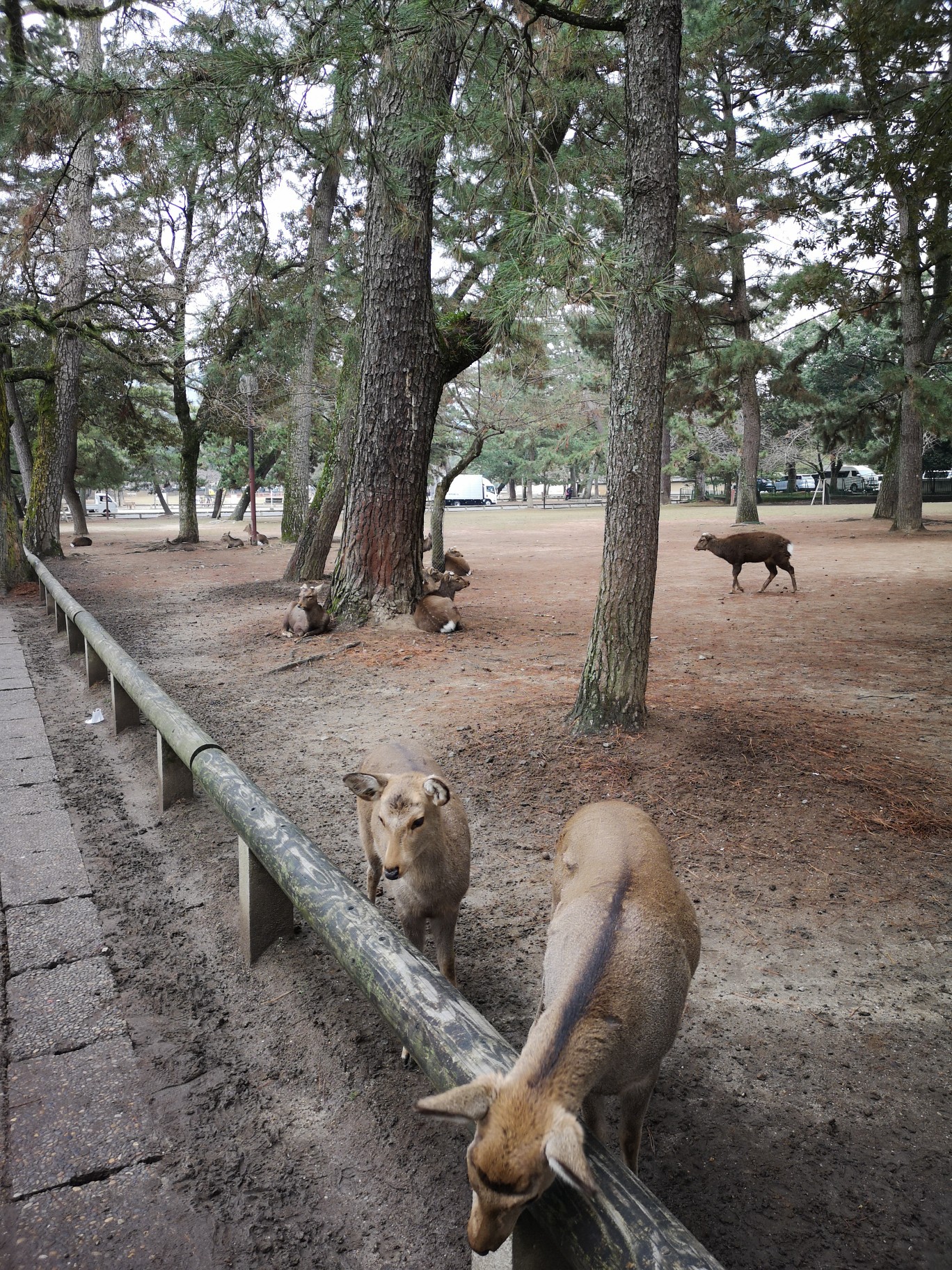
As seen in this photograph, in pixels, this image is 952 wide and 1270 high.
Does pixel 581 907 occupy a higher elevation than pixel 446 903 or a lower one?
higher

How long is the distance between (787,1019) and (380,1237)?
62.4 inches

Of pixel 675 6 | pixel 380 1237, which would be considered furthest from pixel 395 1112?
pixel 675 6

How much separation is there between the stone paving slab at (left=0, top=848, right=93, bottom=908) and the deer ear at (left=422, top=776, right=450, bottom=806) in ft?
7.02

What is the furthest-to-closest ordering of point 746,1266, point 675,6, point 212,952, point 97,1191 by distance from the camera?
point 675,6
point 212,952
point 97,1191
point 746,1266

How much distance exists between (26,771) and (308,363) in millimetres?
15457

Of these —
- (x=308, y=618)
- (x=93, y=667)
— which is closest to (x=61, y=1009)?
(x=93, y=667)

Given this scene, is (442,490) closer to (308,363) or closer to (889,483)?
(308,363)

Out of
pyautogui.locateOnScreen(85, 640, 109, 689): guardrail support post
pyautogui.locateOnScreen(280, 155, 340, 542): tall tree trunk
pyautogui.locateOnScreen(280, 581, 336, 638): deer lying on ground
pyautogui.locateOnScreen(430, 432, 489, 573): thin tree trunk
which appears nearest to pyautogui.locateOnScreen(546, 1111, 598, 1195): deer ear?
pyautogui.locateOnScreen(85, 640, 109, 689): guardrail support post

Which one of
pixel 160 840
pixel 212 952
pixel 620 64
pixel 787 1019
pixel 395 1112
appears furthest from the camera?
pixel 620 64

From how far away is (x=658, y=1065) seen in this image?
7.29 feet

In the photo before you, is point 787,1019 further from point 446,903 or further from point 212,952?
point 212,952

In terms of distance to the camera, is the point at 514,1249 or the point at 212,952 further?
the point at 212,952

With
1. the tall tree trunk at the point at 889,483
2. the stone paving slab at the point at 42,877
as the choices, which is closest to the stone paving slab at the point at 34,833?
the stone paving slab at the point at 42,877

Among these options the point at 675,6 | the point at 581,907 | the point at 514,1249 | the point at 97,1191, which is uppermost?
the point at 675,6
